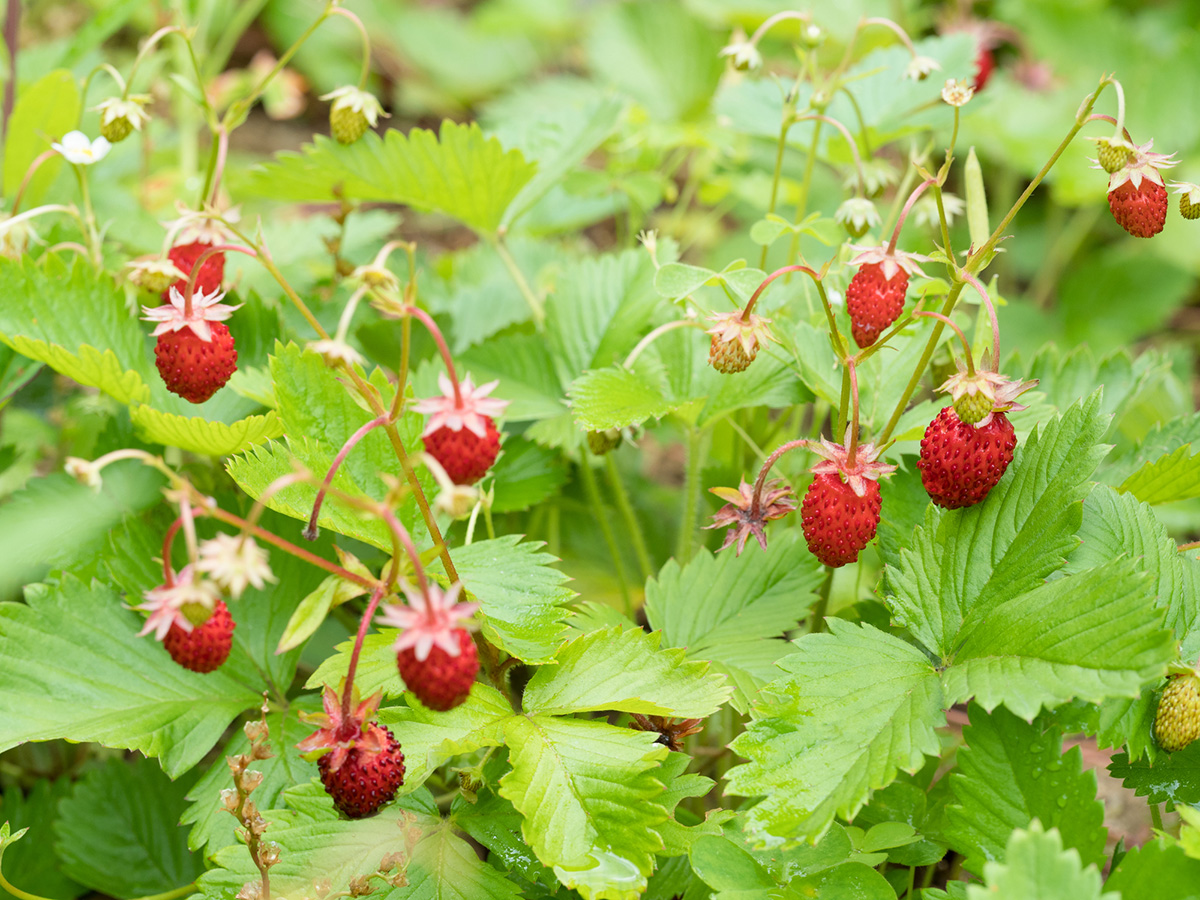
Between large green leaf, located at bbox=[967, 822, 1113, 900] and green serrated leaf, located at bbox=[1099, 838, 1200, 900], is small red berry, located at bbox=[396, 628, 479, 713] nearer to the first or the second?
large green leaf, located at bbox=[967, 822, 1113, 900]

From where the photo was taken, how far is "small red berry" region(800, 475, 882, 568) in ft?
3.89

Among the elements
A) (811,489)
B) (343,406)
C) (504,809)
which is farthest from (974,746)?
(343,406)

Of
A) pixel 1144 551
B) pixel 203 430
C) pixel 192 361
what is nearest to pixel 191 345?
pixel 192 361

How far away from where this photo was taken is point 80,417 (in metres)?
1.97

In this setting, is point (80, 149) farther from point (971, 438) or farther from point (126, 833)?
point (971, 438)

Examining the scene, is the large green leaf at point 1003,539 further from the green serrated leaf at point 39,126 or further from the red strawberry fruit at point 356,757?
the green serrated leaf at point 39,126

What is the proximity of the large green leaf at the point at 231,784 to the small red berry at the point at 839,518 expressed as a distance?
69cm

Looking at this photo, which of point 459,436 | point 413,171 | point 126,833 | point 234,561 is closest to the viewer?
point 234,561

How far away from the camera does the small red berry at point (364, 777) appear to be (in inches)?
40.6

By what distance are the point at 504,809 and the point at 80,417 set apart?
49.3 inches

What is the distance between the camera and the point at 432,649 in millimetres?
893

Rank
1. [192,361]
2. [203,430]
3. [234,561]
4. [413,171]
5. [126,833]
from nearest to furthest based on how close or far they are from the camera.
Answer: [234,561], [192,361], [203,430], [126,833], [413,171]

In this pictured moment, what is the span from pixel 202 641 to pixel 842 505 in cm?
71

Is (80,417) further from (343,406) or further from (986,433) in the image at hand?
(986,433)
